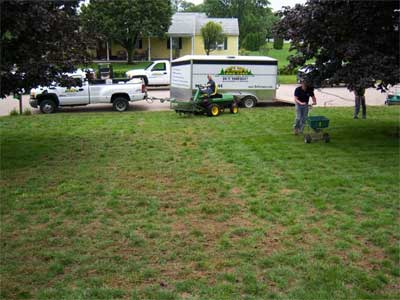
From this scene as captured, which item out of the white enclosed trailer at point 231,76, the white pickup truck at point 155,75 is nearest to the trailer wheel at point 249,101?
the white enclosed trailer at point 231,76

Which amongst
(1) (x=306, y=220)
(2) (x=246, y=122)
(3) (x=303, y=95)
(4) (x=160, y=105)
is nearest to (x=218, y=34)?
(4) (x=160, y=105)

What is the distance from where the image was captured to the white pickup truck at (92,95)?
66.5ft

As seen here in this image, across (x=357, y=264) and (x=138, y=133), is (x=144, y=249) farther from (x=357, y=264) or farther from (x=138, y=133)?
(x=138, y=133)

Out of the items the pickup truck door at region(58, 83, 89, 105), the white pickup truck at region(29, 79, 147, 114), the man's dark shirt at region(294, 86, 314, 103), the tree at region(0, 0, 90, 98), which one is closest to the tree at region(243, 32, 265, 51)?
the white pickup truck at region(29, 79, 147, 114)

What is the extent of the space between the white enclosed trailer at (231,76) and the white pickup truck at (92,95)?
188 centimetres

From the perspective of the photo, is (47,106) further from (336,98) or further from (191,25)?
(191,25)

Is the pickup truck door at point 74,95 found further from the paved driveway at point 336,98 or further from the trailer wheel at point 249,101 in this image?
the paved driveway at point 336,98

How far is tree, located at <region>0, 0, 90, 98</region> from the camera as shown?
856 cm

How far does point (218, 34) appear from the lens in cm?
4659

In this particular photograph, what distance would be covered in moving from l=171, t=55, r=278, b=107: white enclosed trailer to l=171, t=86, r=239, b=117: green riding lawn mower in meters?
2.54

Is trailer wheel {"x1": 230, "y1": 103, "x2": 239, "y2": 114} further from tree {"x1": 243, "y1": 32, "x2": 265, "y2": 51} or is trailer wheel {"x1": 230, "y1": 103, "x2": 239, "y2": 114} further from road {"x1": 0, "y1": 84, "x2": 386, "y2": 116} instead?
tree {"x1": 243, "y1": 32, "x2": 265, "y2": 51}

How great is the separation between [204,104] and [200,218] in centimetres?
1152

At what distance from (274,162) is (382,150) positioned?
9.16ft

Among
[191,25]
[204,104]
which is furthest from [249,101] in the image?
[191,25]
